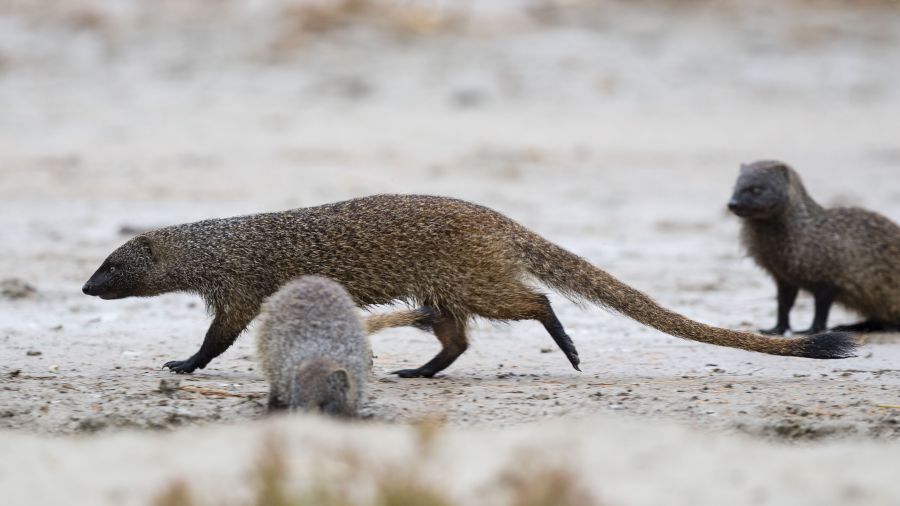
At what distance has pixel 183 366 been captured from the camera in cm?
561

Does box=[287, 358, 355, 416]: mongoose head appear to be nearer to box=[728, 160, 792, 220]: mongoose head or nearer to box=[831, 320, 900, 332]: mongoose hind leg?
box=[728, 160, 792, 220]: mongoose head

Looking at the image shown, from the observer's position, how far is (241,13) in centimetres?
1437

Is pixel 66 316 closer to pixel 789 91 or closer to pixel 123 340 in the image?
pixel 123 340

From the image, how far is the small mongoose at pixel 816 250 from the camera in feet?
22.6

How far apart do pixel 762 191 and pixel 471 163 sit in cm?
465

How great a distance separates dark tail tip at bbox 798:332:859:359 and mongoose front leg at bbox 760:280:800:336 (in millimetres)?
1412

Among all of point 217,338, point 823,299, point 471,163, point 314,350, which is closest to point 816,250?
point 823,299

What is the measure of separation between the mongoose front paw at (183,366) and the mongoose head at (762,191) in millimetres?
2726

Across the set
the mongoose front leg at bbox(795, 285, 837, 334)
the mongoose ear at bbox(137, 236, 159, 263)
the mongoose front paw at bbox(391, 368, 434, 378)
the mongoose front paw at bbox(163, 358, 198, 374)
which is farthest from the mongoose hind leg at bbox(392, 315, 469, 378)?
the mongoose front leg at bbox(795, 285, 837, 334)

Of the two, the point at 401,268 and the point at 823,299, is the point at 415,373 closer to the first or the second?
the point at 401,268

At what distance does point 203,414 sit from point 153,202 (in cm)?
528

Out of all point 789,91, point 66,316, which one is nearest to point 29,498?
point 66,316

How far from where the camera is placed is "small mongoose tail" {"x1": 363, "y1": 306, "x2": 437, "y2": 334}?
525cm

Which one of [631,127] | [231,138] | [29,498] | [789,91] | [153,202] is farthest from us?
[789,91]
